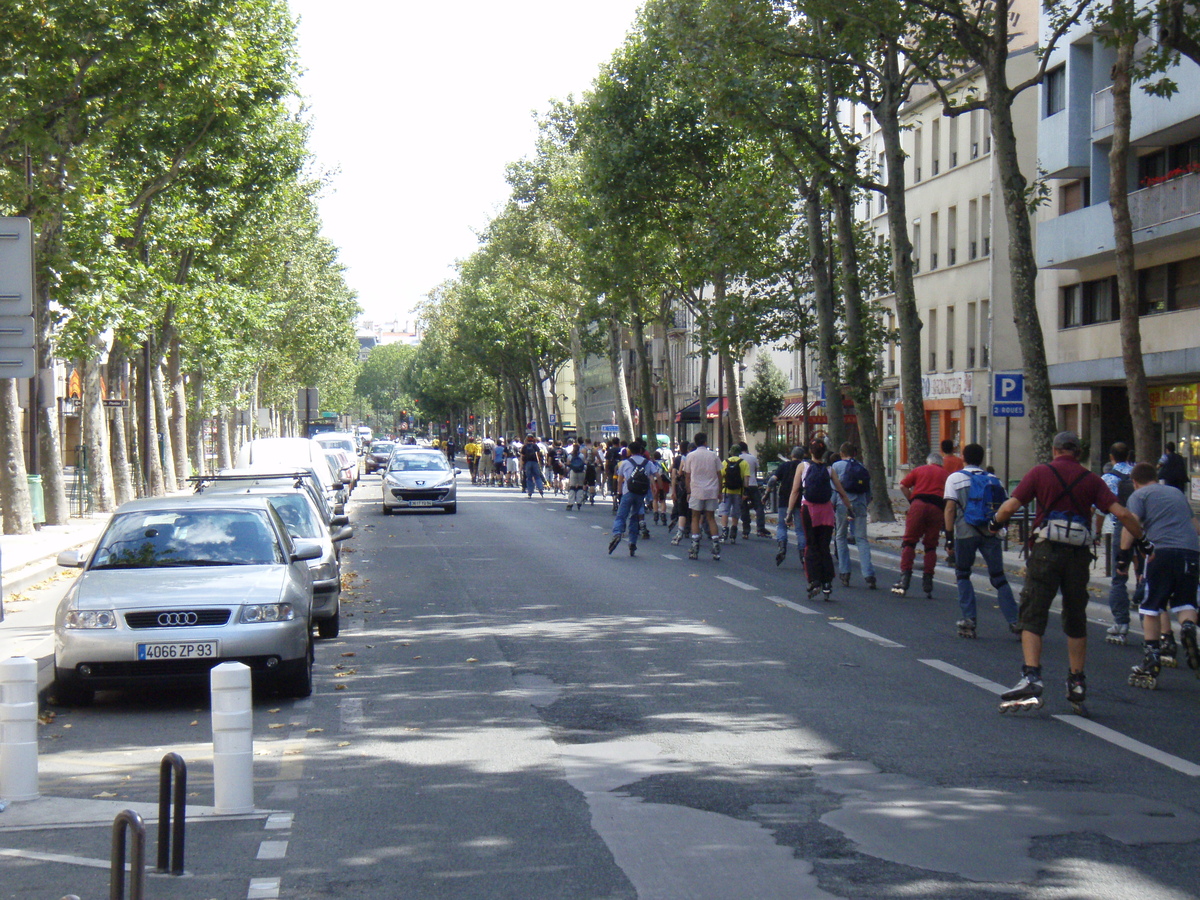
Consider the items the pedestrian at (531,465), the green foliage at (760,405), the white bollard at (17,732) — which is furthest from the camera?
the green foliage at (760,405)

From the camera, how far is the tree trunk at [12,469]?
26219 mm

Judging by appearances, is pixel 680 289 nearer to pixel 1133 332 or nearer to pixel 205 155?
pixel 205 155

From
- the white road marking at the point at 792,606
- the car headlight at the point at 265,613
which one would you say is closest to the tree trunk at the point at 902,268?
the white road marking at the point at 792,606

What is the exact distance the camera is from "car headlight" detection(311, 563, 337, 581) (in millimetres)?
13156

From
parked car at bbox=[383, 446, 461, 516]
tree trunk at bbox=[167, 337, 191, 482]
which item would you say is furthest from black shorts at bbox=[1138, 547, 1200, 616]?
tree trunk at bbox=[167, 337, 191, 482]

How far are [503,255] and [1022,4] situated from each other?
2740 centimetres

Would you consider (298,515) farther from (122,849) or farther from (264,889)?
(122,849)

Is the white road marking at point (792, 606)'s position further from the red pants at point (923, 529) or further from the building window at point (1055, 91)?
the building window at point (1055, 91)

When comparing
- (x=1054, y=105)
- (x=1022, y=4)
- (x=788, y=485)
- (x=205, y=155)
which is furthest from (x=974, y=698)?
(x=1022, y=4)

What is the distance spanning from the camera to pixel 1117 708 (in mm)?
9844

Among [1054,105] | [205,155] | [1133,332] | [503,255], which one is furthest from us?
[503,255]

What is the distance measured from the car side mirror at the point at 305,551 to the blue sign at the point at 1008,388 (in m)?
16.1

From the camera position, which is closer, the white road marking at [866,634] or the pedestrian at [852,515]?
the white road marking at [866,634]

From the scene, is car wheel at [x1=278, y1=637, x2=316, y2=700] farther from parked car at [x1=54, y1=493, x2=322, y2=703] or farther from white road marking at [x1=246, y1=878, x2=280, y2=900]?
white road marking at [x1=246, y1=878, x2=280, y2=900]
